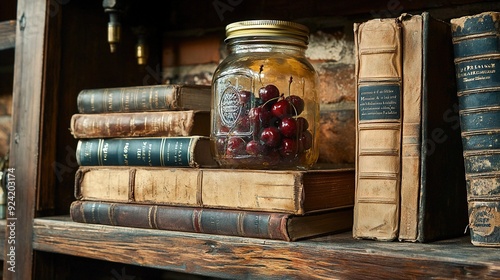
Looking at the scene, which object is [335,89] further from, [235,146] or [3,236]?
[3,236]

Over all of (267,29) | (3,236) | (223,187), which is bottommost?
(3,236)

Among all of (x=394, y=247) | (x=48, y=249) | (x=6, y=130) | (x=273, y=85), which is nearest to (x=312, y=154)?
(x=273, y=85)

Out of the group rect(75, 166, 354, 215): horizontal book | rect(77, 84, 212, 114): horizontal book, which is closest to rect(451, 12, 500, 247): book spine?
rect(75, 166, 354, 215): horizontal book

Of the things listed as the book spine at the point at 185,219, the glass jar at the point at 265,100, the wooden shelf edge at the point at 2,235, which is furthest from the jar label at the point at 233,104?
the wooden shelf edge at the point at 2,235

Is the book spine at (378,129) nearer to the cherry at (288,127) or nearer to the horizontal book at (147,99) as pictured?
the cherry at (288,127)

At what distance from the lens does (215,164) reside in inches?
39.0

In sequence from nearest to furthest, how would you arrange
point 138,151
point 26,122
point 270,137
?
point 270,137, point 138,151, point 26,122

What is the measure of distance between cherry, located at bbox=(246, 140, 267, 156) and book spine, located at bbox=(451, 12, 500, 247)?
0.27m

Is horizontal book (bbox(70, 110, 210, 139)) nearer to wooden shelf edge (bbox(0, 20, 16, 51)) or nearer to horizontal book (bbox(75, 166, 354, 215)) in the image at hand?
horizontal book (bbox(75, 166, 354, 215))

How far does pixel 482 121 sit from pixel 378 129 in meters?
0.13

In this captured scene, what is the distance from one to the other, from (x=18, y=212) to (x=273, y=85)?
1.74 ft

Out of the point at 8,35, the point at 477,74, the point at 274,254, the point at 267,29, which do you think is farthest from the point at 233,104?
the point at 8,35

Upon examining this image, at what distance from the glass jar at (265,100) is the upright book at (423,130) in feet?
0.47

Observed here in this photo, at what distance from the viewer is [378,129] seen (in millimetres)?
834
